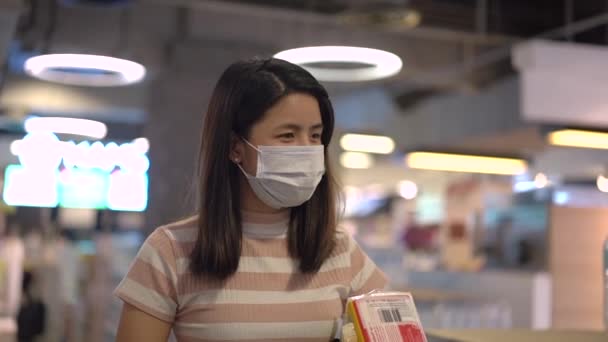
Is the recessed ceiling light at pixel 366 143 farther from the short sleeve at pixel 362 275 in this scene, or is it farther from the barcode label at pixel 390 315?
the barcode label at pixel 390 315

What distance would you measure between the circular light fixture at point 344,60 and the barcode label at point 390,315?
1.93 meters

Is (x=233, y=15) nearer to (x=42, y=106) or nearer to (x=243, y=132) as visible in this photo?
(x=42, y=106)

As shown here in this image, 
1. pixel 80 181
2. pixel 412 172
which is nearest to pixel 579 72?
pixel 80 181

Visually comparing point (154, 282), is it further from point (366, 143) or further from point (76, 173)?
point (366, 143)

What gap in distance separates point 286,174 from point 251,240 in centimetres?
18

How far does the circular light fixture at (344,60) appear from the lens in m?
3.60

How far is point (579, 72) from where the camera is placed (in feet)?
19.2

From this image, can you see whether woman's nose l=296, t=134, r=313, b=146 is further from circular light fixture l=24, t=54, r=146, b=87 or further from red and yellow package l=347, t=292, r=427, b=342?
circular light fixture l=24, t=54, r=146, b=87

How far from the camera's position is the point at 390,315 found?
5.38 feet

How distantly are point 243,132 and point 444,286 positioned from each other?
669 cm

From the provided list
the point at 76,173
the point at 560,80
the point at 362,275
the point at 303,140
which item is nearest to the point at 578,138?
the point at 560,80

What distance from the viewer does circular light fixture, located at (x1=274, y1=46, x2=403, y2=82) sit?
11.8 feet

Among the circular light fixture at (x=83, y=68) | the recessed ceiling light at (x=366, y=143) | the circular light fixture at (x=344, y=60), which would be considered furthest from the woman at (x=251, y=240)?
the recessed ceiling light at (x=366, y=143)

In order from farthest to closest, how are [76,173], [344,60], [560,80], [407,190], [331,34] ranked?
[407,190], [331,34], [76,173], [560,80], [344,60]
